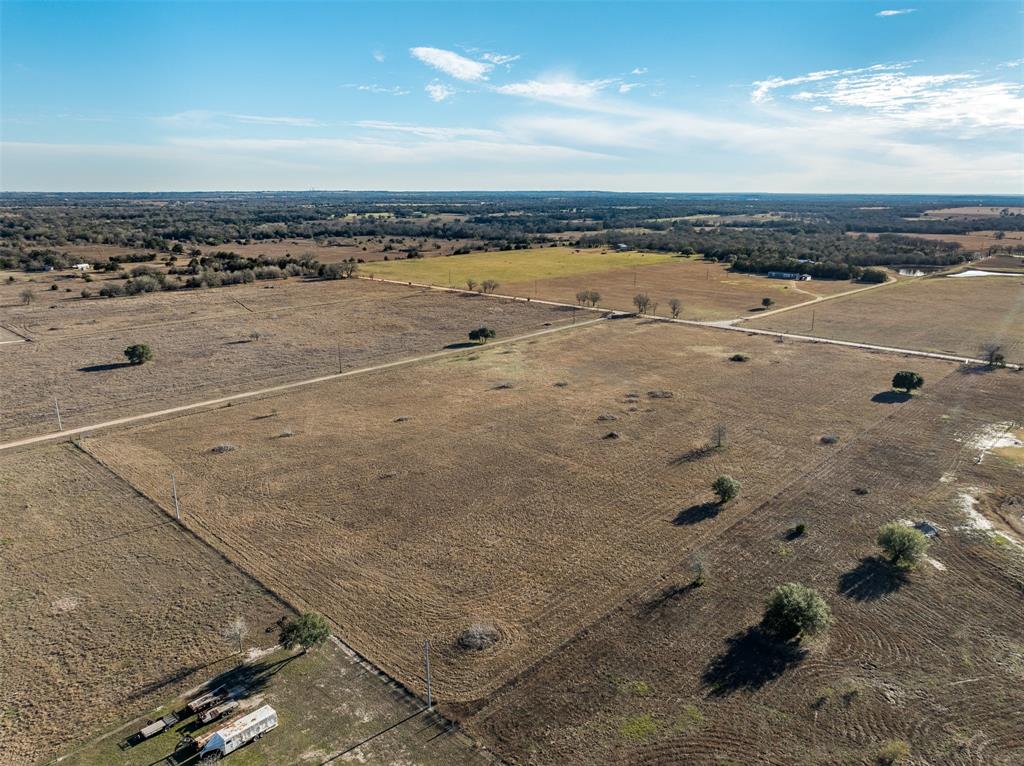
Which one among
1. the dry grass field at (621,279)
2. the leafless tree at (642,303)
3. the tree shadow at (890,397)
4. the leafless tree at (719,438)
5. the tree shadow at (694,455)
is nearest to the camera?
the tree shadow at (694,455)

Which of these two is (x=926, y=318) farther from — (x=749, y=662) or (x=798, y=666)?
(x=749, y=662)

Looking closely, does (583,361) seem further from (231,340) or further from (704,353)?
(231,340)

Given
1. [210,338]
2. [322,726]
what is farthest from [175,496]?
[210,338]

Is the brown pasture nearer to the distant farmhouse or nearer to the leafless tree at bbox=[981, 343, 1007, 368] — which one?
the distant farmhouse

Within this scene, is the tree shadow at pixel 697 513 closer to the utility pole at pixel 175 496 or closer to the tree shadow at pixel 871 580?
the tree shadow at pixel 871 580

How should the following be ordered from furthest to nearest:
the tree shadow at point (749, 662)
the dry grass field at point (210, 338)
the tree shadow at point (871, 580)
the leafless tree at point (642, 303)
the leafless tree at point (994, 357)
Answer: the leafless tree at point (642, 303) < the leafless tree at point (994, 357) < the dry grass field at point (210, 338) < the tree shadow at point (871, 580) < the tree shadow at point (749, 662)

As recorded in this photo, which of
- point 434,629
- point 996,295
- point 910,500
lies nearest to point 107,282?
point 434,629

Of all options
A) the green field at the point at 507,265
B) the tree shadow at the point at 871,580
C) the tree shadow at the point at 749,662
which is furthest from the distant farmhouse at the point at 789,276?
the tree shadow at the point at 749,662

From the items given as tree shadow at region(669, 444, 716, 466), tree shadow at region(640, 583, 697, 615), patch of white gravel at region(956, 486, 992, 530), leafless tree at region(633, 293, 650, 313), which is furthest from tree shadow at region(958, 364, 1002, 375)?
tree shadow at region(640, 583, 697, 615)

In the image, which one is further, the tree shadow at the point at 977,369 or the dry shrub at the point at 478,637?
the tree shadow at the point at 977,369
